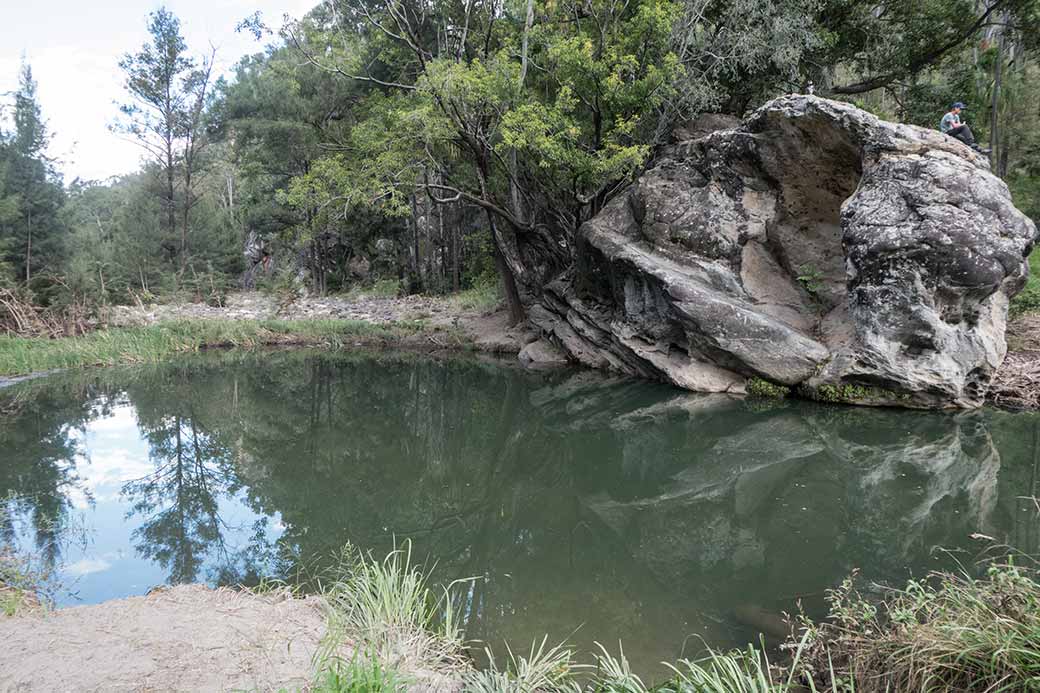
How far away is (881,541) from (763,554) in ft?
3.63

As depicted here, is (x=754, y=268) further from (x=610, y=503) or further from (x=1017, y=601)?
(x=1017, y=601)

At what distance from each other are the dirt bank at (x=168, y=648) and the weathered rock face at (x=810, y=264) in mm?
9704

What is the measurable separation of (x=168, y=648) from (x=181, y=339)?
17368 millimetres

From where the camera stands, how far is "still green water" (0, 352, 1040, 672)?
16.4 feet

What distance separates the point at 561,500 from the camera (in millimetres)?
7090

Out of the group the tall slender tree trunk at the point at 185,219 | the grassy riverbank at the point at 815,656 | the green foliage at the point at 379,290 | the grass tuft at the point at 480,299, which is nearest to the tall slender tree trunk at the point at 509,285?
the grass tuft at the point at 480,299

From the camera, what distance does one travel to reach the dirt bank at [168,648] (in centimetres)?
302

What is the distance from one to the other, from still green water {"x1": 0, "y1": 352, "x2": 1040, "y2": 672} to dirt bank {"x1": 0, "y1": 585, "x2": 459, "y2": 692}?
1213mm

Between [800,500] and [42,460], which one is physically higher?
[42,460]

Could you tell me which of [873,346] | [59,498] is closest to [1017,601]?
[873,346]

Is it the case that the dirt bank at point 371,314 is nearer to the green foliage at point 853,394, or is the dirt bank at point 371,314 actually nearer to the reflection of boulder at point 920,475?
the green foliage at point 853,394

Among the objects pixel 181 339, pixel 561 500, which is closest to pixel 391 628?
pixel 561 500

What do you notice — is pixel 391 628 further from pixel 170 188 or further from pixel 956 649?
pixel 170 188

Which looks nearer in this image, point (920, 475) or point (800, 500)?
point (800, 500)
